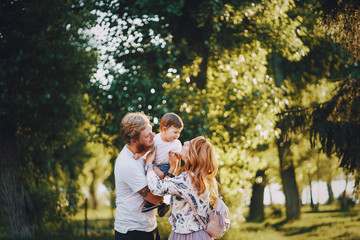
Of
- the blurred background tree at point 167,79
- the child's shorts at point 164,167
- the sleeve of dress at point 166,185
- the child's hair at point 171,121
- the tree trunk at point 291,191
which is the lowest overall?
the tree trunk at point 291,191

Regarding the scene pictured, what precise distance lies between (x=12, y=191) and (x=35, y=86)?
2945 millimetres

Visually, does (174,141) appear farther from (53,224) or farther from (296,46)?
(53,224)

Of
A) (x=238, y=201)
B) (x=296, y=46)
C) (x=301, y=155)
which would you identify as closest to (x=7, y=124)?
(x=238, y=201)

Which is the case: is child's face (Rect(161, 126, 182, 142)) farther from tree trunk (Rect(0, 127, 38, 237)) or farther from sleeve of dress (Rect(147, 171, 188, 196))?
tree trunk (Rect(0, 127, 38, 237))

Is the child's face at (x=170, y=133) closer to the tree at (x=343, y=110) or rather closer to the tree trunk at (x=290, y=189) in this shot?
the tree at (x=343, y=110)

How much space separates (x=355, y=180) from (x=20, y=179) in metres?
8.32

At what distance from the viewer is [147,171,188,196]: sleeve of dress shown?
3402mm

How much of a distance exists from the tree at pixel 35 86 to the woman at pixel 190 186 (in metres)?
5.80

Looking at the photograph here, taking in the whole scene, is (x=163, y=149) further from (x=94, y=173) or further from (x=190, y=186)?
(x=94, y=173)

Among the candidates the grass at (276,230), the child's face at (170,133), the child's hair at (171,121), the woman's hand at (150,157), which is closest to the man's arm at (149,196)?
the woman's hand at (150,157)

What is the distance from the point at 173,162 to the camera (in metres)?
3.86

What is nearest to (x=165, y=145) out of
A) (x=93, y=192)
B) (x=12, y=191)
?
(x=12, y=191)

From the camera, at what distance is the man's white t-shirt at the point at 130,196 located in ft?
11.5

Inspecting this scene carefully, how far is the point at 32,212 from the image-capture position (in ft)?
33.9
